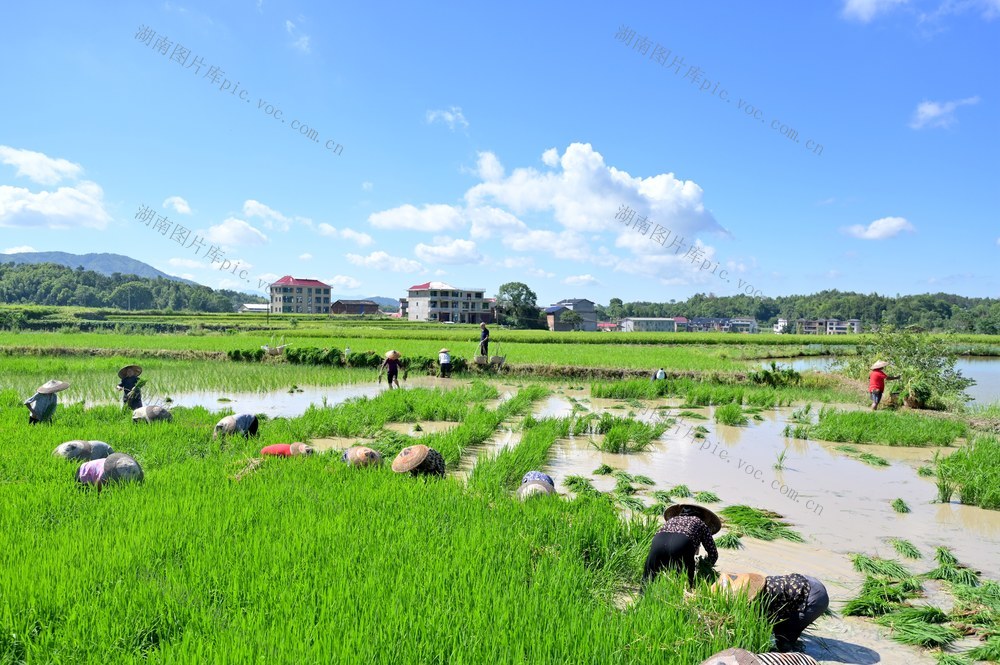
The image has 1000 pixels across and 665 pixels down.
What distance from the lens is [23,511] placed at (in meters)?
3.66

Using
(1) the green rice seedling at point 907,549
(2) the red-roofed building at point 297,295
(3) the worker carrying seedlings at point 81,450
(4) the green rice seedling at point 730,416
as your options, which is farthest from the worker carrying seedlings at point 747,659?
A: (2) the red-roofed building at point 297,295

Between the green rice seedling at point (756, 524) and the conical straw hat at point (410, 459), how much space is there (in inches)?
107

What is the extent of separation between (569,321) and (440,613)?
6212 centimetres

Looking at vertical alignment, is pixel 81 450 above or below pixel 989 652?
above

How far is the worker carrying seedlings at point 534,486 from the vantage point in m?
4.45

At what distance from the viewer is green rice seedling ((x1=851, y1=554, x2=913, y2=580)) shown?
3717mm

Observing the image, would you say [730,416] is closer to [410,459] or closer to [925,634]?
[410,459]

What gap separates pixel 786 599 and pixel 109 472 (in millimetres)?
4746

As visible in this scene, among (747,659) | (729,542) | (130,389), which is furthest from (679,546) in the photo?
(130,389)

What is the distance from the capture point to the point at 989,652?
275 centimetres

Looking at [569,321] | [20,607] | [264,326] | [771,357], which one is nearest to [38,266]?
[264,326]

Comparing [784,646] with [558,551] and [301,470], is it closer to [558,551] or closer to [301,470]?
[558,551]

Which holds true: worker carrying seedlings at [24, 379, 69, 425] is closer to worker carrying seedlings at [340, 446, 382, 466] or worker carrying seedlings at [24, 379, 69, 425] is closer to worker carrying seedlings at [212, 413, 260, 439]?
worker carrying seedlings at [212, 413, 260, 439]

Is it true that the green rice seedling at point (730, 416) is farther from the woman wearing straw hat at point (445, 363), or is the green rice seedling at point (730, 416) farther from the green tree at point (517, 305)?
the green tree at point (517, 305)
